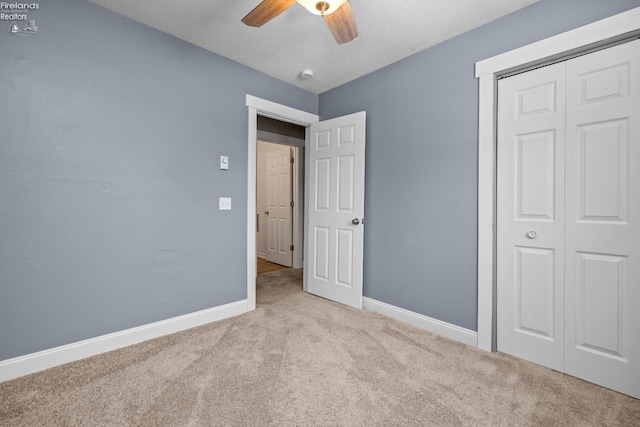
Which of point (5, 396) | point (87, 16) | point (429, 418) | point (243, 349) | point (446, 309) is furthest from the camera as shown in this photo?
point (446, 309)

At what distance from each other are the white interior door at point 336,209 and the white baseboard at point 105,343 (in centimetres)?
108

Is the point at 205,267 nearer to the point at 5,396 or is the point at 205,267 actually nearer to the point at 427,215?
the point at 5,396

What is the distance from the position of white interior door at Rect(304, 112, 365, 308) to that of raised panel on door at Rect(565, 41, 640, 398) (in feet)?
5.46

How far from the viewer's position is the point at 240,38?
93.7 inches

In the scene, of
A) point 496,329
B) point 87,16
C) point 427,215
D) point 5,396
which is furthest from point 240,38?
point 496,329

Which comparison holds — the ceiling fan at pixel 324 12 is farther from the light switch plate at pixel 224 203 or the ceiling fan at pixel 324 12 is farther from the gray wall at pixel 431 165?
the light switch plate at pixel 224 203

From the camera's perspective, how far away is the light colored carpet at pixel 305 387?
1.43 m

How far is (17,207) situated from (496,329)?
344 cm

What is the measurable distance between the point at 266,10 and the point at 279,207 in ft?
12.5

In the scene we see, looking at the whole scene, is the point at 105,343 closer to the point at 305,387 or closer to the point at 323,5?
the point at 305,387

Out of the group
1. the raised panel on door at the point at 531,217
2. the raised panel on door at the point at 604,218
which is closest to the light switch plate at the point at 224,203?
the raised panel on door at the point at 531,217

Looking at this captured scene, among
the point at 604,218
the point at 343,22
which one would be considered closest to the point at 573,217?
the point at 604,218

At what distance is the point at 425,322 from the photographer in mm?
2492

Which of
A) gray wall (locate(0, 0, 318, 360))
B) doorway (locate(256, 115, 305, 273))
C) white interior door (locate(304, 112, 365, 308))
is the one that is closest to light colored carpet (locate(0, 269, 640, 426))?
gray wall (locate(0, 0, 318, 360))
